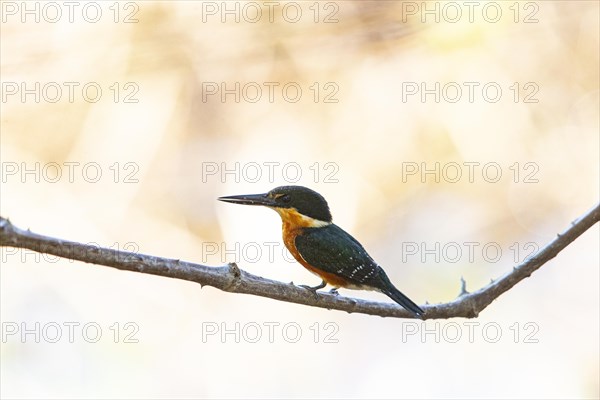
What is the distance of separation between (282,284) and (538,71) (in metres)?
4.25

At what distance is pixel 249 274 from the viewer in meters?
3.28

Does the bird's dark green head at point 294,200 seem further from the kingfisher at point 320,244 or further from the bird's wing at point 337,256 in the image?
the bird's wing at point 337,256

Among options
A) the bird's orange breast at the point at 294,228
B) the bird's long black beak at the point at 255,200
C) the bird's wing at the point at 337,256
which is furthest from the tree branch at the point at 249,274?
the bird's long black beak at the point at 255,200

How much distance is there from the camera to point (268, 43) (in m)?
6.84

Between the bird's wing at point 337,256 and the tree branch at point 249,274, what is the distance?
0.55 meters

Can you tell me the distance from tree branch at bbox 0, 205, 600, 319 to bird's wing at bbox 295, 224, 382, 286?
0.55 metres

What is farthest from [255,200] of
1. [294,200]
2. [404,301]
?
[404,301]

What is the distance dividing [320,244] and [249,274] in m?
1.33

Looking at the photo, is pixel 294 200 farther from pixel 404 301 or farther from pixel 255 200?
pixel 404 301

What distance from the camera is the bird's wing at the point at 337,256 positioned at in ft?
14.6

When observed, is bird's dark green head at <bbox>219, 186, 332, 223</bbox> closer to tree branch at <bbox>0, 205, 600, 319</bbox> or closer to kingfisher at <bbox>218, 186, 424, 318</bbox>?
kingfisher at <bbox>218, 186, 424, 318</bbox>

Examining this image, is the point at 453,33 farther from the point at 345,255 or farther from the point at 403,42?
the point at 345,255

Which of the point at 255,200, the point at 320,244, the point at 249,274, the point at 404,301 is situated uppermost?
the point at 255,200

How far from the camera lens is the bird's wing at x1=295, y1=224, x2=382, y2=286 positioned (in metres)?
4.46
